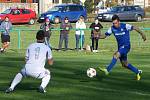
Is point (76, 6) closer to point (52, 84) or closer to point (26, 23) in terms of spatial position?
point (26, 23)

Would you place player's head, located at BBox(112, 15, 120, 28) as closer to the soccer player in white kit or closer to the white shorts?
the soccer player in white kit

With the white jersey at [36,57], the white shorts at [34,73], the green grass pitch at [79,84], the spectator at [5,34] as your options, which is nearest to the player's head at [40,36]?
the white jersey at [36,57]

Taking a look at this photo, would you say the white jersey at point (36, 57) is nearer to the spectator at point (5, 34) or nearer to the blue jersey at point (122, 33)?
the blue jersey at point (122, 33)

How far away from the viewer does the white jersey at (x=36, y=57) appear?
12172 millimetres

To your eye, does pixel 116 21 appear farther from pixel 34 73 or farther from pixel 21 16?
pixel 21 16

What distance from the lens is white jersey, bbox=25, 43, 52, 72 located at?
12172mm

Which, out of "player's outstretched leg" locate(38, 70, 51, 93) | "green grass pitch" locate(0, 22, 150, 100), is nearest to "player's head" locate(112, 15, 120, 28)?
"green grass pitch" locate(0, 22, 150, 100)

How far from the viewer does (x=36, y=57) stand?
1222 cm

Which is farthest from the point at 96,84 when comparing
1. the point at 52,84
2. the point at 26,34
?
the point at 26,34

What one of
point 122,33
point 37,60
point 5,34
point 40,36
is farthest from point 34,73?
point 5,34

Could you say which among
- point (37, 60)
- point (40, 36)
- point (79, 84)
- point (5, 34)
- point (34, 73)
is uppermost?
point (40, 36)

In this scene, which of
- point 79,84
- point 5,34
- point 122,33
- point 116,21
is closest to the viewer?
point 79,84

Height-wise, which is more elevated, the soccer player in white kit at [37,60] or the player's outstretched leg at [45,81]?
the soccer player in white kit at [37,60]

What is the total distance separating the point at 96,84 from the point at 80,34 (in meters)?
14.2
